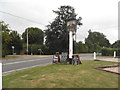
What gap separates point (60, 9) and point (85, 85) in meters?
31.5

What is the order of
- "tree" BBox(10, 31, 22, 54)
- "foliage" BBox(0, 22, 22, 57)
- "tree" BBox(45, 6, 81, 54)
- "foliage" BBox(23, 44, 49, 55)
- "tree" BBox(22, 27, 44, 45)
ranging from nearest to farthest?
"foliage" BBox(0, 22, 22, 57) → "tree" BBox(10, 31, 22, 54) → "tree" BBox(45, 6, 81, 54) → "foliage" BBox(23, 44, 49, 55) → "tree" BBox(22, 27, 44, 45)

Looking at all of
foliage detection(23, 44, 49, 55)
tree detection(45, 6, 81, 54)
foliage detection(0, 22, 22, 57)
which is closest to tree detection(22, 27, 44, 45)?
foliage detection(23, 44, 49, 55)

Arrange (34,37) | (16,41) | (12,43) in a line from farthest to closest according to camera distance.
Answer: (34,37), (16,41), (12,43)

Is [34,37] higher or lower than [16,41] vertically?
higher

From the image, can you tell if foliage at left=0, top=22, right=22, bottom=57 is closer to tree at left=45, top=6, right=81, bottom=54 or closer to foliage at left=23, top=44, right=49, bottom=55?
foliage at left=23, top=44, right=49, bottom=55

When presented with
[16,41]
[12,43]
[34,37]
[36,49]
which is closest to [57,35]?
[36,49]

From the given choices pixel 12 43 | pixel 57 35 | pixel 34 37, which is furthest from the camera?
pixel 34 37

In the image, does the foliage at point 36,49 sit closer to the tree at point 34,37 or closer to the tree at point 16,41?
the tree at point 16,41

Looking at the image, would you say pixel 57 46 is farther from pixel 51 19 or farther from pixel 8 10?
pixel 8 10

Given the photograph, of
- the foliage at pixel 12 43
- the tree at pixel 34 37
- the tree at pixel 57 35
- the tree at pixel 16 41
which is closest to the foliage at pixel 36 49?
the tree at pixel 57 35

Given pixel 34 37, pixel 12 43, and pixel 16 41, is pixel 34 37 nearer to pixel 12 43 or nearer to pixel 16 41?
pixel 16 41

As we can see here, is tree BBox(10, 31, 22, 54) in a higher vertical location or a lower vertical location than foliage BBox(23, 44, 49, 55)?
higher

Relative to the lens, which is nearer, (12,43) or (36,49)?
A: (12,43)

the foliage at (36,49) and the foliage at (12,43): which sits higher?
the foliage at (12,43)
